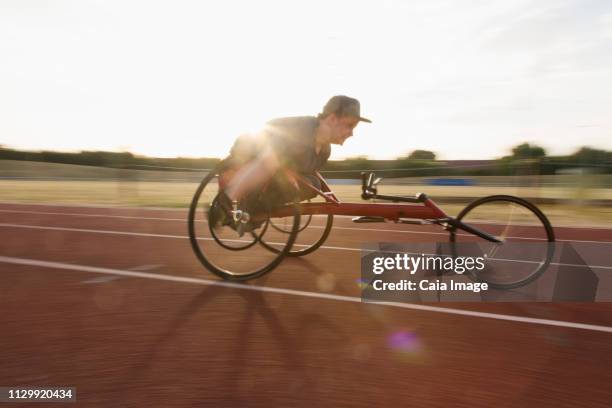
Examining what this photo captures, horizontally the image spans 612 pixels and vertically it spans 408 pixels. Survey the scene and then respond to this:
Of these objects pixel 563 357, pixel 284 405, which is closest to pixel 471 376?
pixel 563 357

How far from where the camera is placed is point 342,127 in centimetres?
409

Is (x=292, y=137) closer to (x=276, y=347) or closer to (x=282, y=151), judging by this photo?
(x=282, y=151)

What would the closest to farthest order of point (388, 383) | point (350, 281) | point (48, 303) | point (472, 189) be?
1. point (388, 383)
2. point (48, 303)
3. point (350, 281)
4. point (472, 189)

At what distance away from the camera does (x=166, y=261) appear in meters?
5.09

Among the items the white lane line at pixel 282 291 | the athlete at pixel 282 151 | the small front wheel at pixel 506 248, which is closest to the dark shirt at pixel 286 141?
the athlete at pixel 282 151

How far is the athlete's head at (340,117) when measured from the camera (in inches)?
158

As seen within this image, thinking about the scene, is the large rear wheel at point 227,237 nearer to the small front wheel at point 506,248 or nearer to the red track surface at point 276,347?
the red track surface at point 276,347

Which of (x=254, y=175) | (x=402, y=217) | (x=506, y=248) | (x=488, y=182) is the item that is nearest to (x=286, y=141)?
(x=254, y=175)

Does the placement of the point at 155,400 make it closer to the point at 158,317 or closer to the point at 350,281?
the point at 158,317

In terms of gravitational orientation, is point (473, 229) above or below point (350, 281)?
above

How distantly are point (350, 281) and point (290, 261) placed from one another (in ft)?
2.98

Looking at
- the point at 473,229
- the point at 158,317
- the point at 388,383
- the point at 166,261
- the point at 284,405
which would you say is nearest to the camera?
the point at 284,405

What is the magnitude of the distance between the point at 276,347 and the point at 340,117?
6.67ft

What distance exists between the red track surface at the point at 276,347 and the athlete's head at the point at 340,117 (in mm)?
1338
